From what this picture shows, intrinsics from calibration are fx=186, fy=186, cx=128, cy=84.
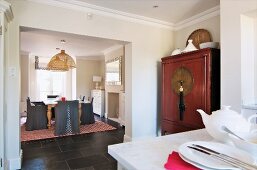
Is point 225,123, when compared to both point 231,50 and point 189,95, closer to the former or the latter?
point 231,50

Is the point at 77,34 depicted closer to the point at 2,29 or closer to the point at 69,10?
the point at 69,10

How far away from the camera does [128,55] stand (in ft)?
12.4

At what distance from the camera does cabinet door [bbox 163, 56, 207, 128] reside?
2.85 meters

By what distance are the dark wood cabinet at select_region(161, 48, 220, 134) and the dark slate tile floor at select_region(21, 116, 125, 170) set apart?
130 centimetres

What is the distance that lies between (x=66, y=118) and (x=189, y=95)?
301 cm

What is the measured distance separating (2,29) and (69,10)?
127 centimetres

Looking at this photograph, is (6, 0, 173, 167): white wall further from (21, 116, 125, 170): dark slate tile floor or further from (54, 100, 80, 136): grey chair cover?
(54, 100, 80, 136): grey chair cover

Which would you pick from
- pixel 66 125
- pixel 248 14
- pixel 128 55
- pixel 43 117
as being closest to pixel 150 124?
pixel 128 55

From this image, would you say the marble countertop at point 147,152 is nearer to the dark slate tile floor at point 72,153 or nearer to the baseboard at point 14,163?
the dark slate tile floor at point 72,153

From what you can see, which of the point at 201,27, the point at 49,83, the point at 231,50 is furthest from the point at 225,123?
the point at 49,83

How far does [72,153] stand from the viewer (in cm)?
328

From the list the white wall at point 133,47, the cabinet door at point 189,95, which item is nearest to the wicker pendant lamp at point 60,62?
the white wall at point 133,47

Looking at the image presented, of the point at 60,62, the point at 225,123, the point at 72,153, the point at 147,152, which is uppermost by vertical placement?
the point at 60,62

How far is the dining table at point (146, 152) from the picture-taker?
0.77 meters
